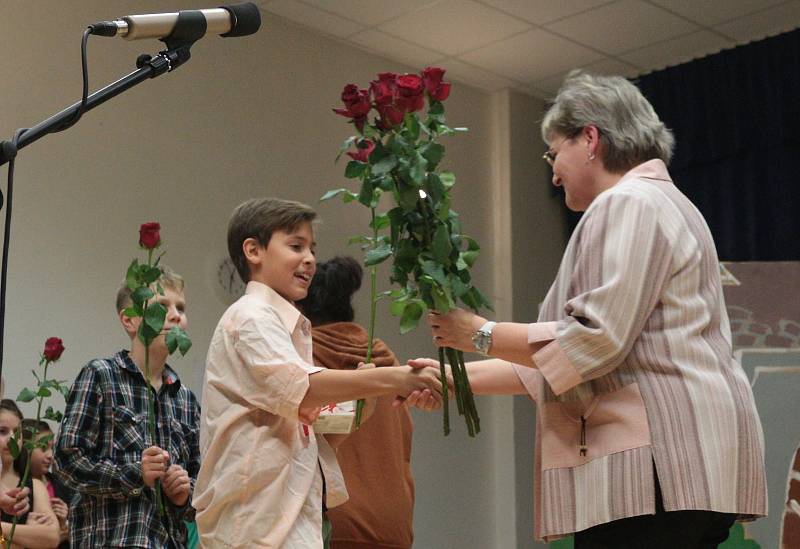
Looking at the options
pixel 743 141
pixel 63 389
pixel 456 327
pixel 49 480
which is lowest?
pixel 49 480

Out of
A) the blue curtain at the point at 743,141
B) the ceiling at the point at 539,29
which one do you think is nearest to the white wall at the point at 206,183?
the ceiling at the point at 539,29

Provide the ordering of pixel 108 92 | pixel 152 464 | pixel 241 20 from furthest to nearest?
pixel 152 464
pixel 241 20
pixel 108 92

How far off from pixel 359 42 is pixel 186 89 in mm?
1209

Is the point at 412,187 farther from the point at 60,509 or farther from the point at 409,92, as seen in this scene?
the point at 60,509

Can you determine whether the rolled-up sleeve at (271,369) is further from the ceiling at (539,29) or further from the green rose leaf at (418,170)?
the ceiling at (539,29)

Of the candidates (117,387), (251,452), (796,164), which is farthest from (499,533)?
(251,452)

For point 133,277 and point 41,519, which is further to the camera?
point 41,519

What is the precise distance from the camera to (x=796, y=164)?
19.3 feet

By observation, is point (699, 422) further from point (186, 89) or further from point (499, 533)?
point (499, 533)

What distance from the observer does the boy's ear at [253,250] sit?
263cm

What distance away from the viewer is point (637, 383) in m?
1.92

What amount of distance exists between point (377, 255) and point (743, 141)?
443 centimetres

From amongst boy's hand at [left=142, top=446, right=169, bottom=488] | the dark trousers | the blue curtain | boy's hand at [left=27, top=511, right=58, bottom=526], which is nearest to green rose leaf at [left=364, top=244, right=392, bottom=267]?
the dark trousers

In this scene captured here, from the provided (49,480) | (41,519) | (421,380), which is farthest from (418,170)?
(49,480)
